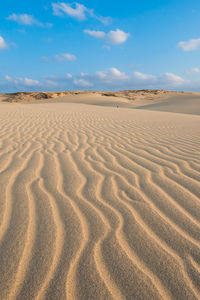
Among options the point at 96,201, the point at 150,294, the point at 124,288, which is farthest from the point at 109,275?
the point at 96,201

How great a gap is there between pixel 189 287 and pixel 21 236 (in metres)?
1.33

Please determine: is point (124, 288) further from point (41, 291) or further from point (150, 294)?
point (41, 291)

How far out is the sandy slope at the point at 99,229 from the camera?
1396mm

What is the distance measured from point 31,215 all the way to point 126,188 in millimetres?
1209

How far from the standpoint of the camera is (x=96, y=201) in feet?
7.98

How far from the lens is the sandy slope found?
1.40 meters

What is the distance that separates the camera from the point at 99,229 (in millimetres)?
1939

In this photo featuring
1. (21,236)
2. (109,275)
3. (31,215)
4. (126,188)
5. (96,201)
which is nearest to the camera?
(109,275)

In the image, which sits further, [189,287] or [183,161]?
[183,161]

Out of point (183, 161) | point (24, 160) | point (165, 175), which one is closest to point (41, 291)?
point (165, 175)

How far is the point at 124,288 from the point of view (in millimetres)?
1368

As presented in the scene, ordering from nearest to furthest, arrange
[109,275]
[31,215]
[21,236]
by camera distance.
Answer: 1. [109,275]
2. [21,236]
3. [31,215]

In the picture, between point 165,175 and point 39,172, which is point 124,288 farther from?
point 39,172

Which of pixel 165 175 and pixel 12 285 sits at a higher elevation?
pixel 12 285
